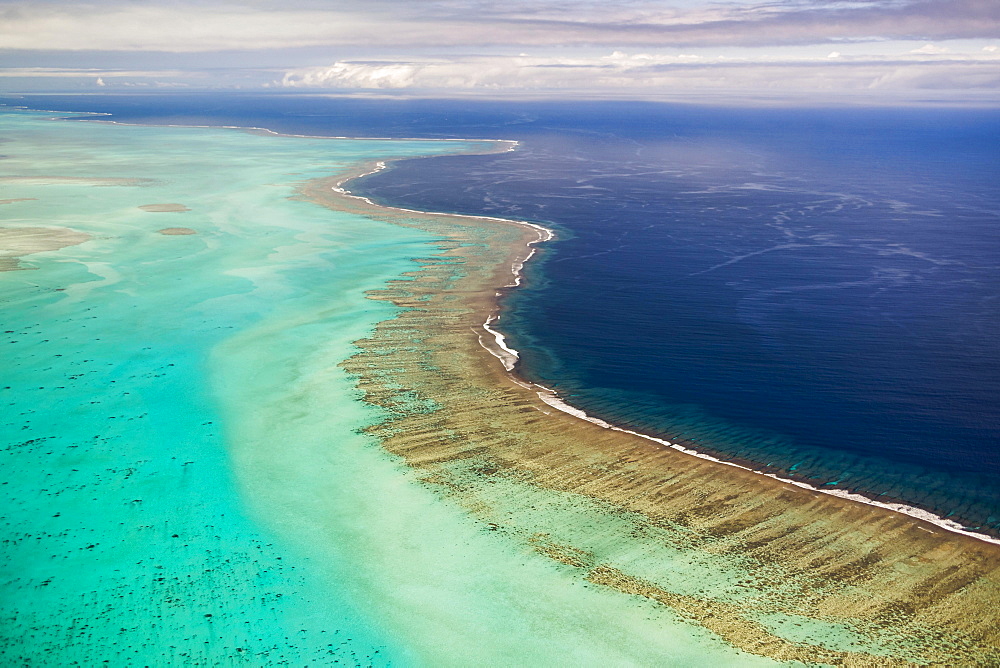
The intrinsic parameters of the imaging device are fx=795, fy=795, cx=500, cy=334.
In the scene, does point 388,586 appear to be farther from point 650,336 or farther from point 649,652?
point 650,336

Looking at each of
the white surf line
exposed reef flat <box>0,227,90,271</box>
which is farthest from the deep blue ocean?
exposed reef flat <box>0,227,90,271</box>

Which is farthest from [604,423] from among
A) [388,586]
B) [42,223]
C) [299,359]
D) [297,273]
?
[42,223]

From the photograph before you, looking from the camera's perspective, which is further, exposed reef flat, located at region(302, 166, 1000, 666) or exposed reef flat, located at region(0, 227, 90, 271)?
exposed reef flat, located at region(0, 227, 90, 271)

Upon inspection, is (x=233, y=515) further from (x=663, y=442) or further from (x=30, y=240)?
(x=30, y=240)

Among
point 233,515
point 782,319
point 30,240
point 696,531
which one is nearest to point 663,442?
point 696,531

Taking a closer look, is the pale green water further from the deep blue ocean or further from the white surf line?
the deep blue ocean

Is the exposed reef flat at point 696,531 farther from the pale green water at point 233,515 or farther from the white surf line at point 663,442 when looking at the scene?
the pale green water at point 233,515
